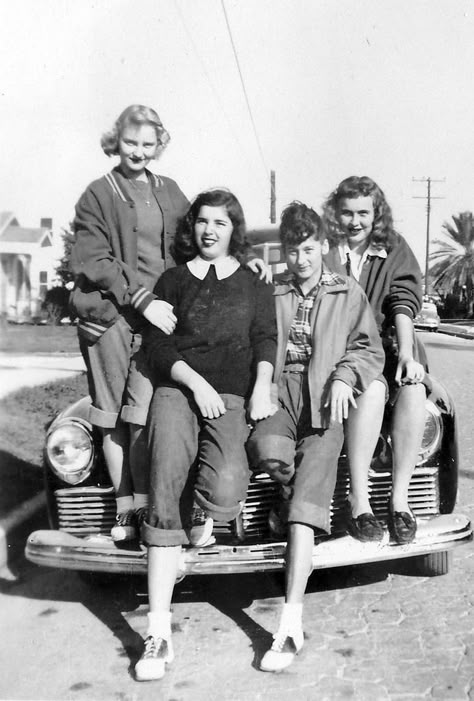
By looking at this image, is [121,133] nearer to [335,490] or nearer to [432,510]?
[335,490]

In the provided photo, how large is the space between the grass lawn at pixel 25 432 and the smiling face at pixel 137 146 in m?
2.22

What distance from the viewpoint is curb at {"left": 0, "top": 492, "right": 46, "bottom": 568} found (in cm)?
393

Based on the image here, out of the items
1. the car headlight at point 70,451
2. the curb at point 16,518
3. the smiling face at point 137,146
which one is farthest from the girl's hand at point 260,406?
the curb at point 16,518

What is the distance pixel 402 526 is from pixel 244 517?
633mm

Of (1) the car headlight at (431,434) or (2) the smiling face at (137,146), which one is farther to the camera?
(1) the car headlight at (431,434)

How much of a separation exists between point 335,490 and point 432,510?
18.8 inches

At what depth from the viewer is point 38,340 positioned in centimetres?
1241

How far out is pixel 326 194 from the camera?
11.5 ft

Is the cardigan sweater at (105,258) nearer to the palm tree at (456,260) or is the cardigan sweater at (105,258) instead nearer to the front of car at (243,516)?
the front of car at (243,516)

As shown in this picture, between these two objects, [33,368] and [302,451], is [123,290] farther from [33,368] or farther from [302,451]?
[33,368]

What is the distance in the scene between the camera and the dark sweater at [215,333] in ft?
9.79

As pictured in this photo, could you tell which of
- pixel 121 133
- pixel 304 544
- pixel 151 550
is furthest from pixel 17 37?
pixel 304 544

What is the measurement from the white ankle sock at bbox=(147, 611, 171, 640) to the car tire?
1.35 meters

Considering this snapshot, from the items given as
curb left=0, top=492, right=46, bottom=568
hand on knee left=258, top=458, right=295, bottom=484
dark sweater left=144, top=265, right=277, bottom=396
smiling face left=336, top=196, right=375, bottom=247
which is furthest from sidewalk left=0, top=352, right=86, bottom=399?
hand on knee left=258, top=458, right=295, bottom=484
